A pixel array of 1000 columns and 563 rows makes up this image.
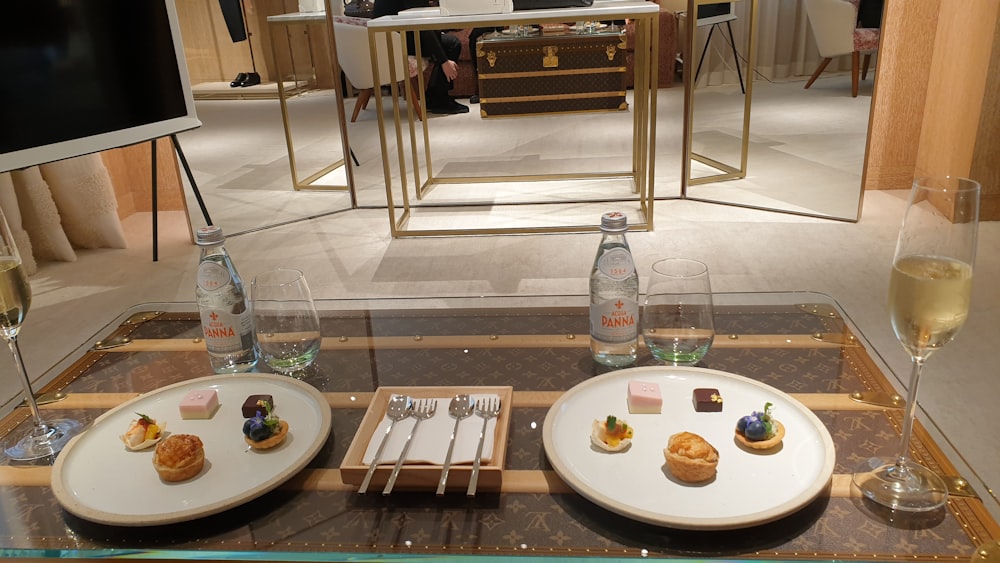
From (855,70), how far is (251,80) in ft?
8.64

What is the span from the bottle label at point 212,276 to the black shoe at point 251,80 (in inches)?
99.4

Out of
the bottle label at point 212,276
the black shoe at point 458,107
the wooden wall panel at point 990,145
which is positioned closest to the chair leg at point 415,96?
the black shoe at point 458,107

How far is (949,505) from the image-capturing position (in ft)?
2.69

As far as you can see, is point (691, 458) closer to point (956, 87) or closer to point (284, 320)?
point (284, 320)

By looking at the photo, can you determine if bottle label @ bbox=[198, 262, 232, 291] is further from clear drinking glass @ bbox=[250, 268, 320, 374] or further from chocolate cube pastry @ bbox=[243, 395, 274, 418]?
chocolate cube pastry @ bbox=[243, 395, 274, 418]

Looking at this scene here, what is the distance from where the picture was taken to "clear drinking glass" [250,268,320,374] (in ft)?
3.81

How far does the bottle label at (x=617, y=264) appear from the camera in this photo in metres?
1.11

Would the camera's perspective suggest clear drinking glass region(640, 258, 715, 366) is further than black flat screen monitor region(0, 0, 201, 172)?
No

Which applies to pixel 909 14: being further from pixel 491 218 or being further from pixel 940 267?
pixel 940 267

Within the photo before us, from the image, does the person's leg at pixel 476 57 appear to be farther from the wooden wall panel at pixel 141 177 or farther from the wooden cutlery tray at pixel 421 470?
the wooden cutlery tray at pixel 421 470

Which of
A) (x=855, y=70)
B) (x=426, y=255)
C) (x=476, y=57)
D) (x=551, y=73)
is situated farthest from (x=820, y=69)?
(x=426, y=255)

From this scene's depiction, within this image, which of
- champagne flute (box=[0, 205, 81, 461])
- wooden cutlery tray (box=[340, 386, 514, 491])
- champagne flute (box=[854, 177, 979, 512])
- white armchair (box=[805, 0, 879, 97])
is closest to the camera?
champagne flute (box=[854, 177, 979, 512])

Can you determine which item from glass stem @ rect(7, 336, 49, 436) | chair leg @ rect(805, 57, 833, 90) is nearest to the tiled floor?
chair leg @ rect(805, 57, 833, 90)

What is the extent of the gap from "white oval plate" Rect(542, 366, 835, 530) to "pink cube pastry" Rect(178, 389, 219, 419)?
47cm
